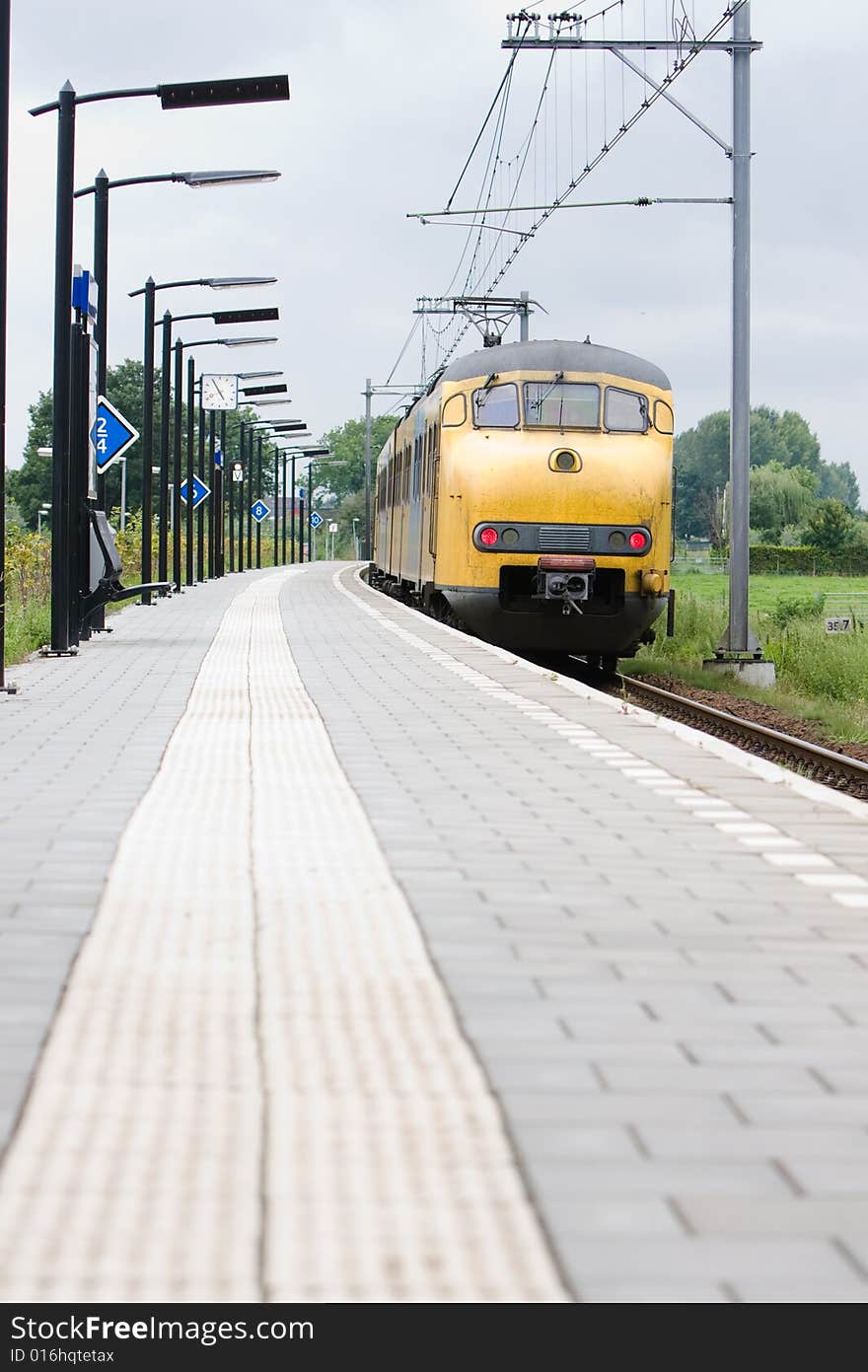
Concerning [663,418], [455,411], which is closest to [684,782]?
[455,411]

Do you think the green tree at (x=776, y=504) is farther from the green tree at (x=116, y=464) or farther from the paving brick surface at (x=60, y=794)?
the paving brick surface at (x=60, y=794)

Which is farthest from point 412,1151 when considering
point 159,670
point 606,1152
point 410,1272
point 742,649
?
point 742,649

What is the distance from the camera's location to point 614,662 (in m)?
22.7

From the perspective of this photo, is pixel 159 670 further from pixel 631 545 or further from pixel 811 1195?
pixel 811 1195

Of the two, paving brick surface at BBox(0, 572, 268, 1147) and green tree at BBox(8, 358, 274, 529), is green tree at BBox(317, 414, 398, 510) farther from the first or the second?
paving brick surface at BBox(0, 572, 268, 1147)

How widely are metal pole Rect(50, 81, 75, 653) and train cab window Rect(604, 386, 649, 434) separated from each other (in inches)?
228

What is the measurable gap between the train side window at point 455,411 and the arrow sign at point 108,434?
15.8 feet

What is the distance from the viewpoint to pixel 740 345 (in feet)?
71.9

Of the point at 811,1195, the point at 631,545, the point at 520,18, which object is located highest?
the point at 520,18

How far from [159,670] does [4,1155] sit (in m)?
12.9

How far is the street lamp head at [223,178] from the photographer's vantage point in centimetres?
2303

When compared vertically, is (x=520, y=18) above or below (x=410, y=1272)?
above

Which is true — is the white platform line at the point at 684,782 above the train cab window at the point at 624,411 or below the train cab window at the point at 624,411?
below

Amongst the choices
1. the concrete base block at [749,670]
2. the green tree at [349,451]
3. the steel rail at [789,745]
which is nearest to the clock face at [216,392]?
the concrete base block at [749,670]
